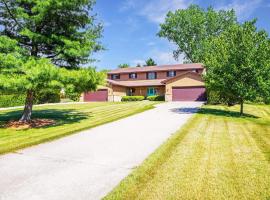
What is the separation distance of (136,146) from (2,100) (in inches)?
1110

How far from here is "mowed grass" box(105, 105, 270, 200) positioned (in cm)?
600

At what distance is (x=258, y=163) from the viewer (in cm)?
829

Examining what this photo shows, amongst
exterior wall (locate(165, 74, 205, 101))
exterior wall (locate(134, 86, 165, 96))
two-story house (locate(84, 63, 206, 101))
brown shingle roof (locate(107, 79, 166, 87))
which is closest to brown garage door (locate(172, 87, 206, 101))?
two-story house (locate(84, 63, 206, 101))

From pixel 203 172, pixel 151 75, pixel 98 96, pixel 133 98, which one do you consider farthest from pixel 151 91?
pixel 203 172

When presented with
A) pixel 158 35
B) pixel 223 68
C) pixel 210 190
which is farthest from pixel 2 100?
pixel 158 35

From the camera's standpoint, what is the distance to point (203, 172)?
743 centimetres

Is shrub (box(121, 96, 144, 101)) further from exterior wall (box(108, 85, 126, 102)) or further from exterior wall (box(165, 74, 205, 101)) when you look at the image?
exterior wall (box(165, 74, 205, 101))

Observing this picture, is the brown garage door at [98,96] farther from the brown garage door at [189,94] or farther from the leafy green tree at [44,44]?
the leafy green tree at [44,44]

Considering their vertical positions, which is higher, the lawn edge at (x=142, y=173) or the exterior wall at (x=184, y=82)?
the exterior wall at (x=184, y=82)

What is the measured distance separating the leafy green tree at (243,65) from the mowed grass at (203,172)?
9.35 m

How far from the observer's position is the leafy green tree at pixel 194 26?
206 feet

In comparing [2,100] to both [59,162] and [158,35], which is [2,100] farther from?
[158,35]

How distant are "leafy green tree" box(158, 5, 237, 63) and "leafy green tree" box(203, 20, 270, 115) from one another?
40.8 metres

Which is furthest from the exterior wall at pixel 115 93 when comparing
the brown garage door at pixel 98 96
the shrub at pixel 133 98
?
the shrub at pixel 133 98
